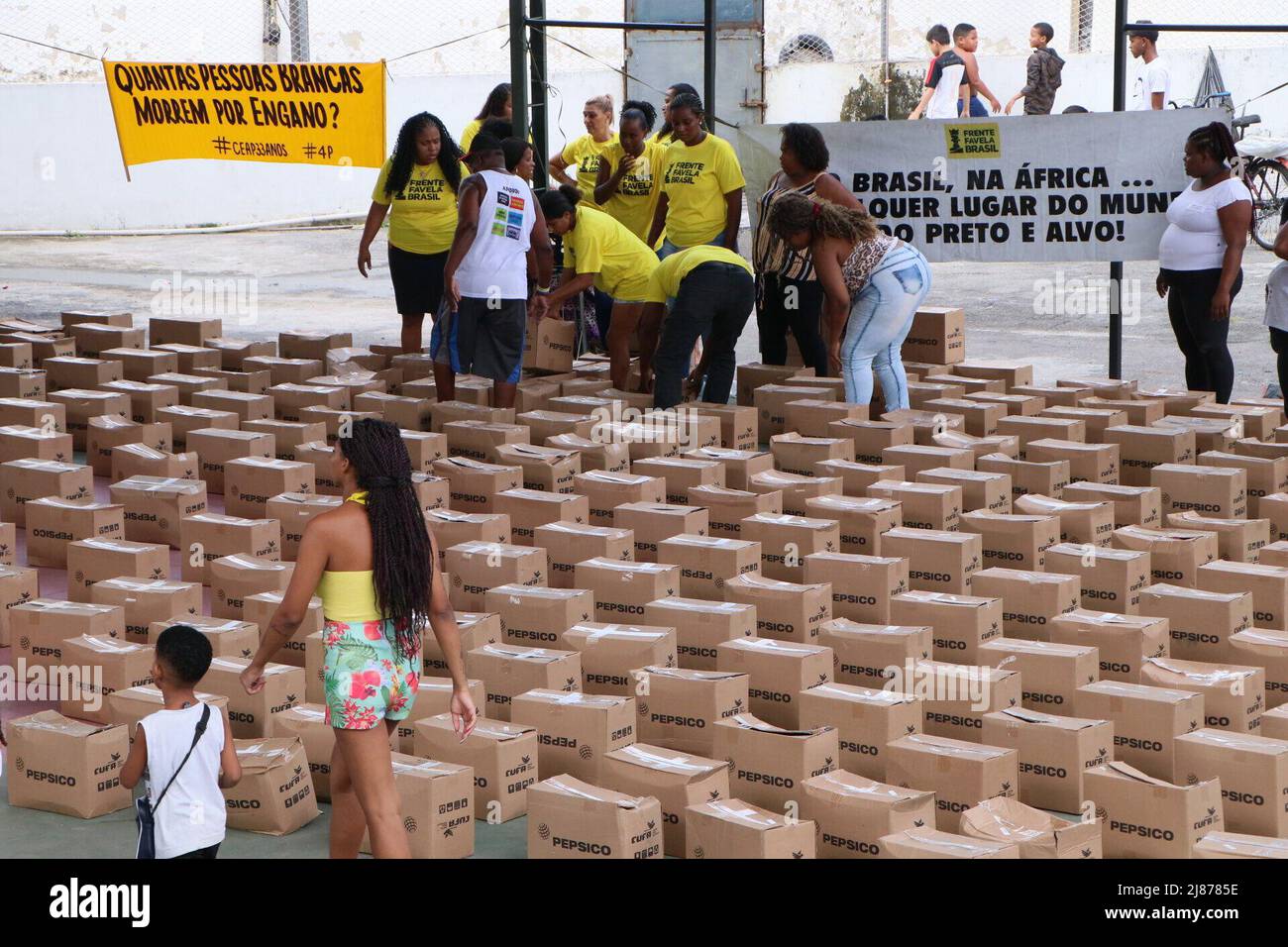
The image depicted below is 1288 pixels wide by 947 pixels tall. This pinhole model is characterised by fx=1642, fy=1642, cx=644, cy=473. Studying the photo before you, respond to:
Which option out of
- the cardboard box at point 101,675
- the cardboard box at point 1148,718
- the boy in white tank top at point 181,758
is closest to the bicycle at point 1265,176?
the cardboard box at point 1148,718

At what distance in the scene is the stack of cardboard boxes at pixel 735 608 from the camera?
393 centimetres

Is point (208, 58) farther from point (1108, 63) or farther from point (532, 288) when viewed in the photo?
point (532, 288)

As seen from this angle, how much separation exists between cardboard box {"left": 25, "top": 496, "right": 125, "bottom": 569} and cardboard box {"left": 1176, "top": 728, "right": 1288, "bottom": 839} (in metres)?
3.70

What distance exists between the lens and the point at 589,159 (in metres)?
10.1

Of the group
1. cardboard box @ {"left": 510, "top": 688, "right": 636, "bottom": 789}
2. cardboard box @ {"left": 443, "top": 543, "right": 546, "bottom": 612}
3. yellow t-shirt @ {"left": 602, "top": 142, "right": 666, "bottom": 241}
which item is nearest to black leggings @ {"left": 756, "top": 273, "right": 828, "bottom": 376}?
yellow t-shirt @ {"left": 602, "top": 142, "right": 666, "bottom": 241}

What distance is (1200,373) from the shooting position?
828cm

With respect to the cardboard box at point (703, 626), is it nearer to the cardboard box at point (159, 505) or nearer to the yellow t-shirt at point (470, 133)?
the cardboard box at point (159, 505)

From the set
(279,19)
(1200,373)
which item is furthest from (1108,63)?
(1200,373)

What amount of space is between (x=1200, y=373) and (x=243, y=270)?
11587mm

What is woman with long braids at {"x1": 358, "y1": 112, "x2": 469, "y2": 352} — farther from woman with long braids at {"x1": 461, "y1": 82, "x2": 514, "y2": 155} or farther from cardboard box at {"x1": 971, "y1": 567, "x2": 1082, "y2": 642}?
cardboard box at {"x1": 971, "y1": 567, "x2": 1082, "y2": 642}

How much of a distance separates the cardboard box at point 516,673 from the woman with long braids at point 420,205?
4240 mm

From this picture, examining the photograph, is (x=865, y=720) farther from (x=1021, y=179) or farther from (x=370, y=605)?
(x=1021, y=179)
